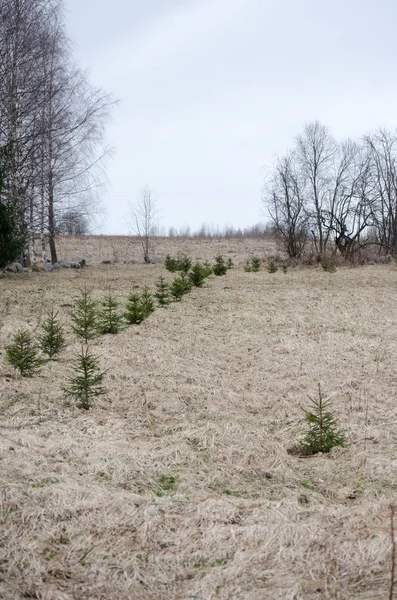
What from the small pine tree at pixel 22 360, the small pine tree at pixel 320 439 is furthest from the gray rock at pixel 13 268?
the small pine tree at pixel 320 439

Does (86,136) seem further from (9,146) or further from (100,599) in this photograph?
(100,599)

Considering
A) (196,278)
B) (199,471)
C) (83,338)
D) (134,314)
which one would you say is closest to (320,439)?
(199,471)

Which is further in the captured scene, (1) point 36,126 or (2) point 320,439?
(1) point 36,126

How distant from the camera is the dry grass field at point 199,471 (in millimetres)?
2982

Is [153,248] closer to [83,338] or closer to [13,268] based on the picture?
[13,268]

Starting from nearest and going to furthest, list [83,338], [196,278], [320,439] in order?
[320,439] < [83,338] < [196,278]

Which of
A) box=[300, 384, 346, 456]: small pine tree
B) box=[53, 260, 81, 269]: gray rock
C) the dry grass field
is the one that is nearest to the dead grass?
box=[53, 260, 81, 269]: gray rock

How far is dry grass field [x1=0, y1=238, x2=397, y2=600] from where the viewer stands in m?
2.98

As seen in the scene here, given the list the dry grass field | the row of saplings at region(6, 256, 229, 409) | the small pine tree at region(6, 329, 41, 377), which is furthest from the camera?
the small pine tree at region(6, 329, 41, 377)

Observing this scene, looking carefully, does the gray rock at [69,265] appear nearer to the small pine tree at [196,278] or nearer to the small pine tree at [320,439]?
the small pine tree at [196,278]

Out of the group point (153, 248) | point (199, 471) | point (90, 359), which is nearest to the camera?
point (199, 471)

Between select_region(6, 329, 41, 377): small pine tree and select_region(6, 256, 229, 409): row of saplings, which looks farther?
select_region(6, 329, 41, 377): small pine tree

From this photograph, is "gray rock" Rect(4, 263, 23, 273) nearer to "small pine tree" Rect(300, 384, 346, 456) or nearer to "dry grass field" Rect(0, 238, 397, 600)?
"dry grass field" Rect(0, 238, 397, 600)

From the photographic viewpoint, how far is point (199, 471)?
4.57 metres
